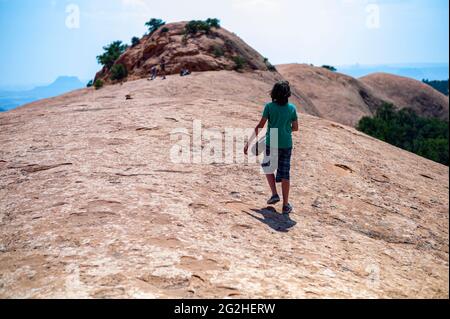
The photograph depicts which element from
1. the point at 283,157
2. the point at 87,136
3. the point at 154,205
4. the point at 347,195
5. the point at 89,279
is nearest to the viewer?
the point at 89,279

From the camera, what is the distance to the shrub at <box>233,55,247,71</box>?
107 ft

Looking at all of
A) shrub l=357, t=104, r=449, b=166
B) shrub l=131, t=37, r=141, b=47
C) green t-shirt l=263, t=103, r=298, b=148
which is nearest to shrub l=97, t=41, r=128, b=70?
shrub l=131, t=37, r=141, b=47

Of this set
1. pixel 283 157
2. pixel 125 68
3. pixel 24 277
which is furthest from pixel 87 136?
pixel 125 68

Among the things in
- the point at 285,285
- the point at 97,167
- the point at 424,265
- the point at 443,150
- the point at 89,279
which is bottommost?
the point at 443,150

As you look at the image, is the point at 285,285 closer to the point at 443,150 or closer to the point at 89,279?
the point at 89,279

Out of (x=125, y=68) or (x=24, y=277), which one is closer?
(x=24, y=277)

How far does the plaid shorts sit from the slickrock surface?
0.60 meters

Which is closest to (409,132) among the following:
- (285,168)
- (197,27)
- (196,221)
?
(197,27)

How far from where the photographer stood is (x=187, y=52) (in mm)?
32156

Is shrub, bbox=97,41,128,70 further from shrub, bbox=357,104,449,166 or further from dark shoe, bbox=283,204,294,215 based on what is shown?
dark shoe, bbox=283,204,294,215

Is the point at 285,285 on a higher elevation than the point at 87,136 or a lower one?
lower

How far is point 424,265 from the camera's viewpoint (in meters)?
4.96

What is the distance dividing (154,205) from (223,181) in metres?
1.85

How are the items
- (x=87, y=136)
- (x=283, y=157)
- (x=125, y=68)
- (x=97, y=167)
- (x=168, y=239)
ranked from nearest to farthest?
(x=168, y=239)
(x=283, y=157)
(x=97, y=167)
(x=87, y=136)
(x=125, y=68)
